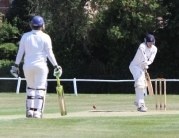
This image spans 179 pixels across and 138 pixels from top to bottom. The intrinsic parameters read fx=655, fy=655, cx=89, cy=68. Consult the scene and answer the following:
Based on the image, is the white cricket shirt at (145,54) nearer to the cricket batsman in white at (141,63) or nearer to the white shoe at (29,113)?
the cricket batsman in white at (141,63)

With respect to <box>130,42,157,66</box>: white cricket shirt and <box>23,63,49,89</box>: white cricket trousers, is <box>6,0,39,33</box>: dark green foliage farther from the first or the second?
<box>23,63,49,89</box>: white cricket trousers

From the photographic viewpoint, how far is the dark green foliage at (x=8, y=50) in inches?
1505

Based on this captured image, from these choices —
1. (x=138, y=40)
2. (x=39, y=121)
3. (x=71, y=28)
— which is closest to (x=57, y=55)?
(x=71, y=28)

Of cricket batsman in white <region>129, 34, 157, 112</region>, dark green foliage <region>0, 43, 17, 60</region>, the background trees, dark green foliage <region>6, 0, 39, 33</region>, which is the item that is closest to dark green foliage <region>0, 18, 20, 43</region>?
dark green foliage <region>6, 0, 39, 33</region>

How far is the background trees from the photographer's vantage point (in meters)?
33.1

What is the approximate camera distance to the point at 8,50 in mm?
38344

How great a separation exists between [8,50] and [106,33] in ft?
22.3

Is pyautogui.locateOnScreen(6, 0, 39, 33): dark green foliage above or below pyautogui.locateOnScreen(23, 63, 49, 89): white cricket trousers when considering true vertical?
above

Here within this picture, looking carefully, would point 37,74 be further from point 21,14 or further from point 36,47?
point 21,14

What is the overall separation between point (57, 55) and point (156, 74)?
551 centimetres

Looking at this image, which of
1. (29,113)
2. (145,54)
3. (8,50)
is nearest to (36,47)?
(29,113)

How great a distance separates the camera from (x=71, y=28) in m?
34.5

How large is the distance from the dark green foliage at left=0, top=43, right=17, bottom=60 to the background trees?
342 cm

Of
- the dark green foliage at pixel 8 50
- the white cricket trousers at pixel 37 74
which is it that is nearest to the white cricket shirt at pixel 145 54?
the white cricket trousers at pixel 37 74
